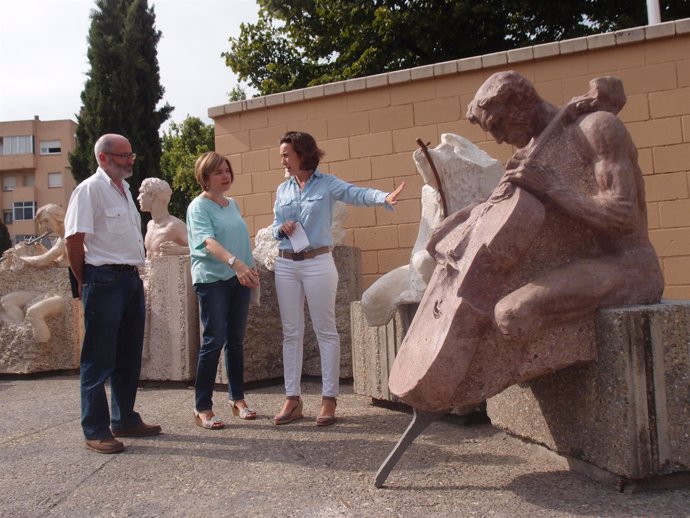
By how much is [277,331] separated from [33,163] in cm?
3546

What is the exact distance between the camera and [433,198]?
3805mm

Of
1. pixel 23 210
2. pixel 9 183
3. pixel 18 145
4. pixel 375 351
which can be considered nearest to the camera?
pixel 375 351

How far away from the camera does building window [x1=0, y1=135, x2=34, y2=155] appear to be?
3709 centimetres

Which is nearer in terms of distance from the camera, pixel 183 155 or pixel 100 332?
pixel 100 332

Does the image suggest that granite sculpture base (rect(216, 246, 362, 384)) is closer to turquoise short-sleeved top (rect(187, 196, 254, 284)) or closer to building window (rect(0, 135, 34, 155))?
turquoise short-sleeved top (rect(187, 196, 254, 284))

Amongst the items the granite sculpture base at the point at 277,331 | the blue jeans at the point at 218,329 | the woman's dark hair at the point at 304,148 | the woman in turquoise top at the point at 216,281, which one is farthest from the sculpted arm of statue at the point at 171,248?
the woman's dark hair at the point at 304,148

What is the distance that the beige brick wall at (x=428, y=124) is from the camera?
527cm

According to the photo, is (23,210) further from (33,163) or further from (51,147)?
(51,147)

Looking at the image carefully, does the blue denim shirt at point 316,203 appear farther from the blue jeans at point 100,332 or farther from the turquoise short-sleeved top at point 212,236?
the blue jeans at point 100,332

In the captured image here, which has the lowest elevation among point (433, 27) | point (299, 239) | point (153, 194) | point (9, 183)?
point (299, 239)

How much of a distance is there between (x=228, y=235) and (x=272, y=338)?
1.73 metres

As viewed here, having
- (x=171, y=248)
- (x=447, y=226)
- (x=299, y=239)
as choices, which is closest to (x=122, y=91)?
(x=171, y=248)

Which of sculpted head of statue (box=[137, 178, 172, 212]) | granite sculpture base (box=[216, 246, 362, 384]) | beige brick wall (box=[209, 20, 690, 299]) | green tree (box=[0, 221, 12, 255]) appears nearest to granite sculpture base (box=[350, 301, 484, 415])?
granite sculpture base (box=[216, 246, 362, 384])

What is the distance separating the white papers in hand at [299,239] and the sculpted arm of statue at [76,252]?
42.7 inches
